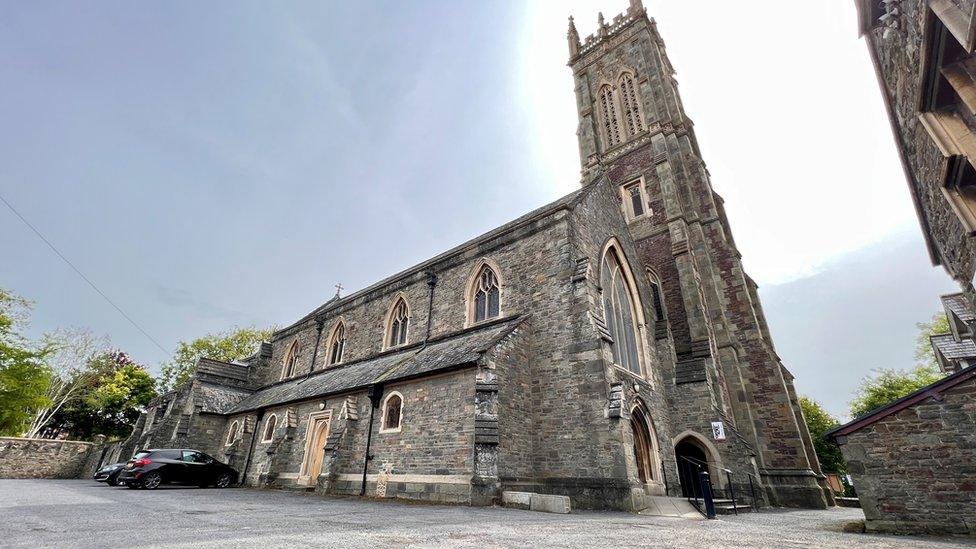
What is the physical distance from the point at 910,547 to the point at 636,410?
6.96 metres

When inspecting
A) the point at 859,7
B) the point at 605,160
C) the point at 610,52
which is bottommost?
the point at 859,7

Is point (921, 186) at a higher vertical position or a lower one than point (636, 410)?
higher

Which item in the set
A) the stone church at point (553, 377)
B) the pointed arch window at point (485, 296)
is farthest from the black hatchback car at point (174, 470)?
the pointed arch window at point (485, 296)

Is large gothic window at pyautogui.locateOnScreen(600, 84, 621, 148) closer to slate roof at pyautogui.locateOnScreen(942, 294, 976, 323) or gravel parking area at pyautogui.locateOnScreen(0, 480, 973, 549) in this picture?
slate roof at pyautogui.locateOnScreen(942, 294, 976, 323)

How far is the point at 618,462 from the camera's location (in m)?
9.86

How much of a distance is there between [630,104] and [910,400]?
75.5ft

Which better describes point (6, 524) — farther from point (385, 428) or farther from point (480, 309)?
point (480, 309)

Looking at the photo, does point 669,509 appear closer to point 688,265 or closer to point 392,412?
point 392,412

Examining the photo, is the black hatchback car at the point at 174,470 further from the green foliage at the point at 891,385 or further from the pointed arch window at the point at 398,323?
the green foliage at the point at 891,385

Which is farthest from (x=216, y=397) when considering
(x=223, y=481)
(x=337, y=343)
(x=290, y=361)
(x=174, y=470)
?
(x=174, y=470)

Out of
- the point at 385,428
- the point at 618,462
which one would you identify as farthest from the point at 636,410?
the point at 385,428

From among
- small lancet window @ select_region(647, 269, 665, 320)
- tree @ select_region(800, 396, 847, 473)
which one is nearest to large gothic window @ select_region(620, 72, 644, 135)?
small lancet window @ select_region(647, 269, 665, 320)

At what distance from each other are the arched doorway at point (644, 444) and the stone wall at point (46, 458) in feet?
101

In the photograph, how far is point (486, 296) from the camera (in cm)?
1510
